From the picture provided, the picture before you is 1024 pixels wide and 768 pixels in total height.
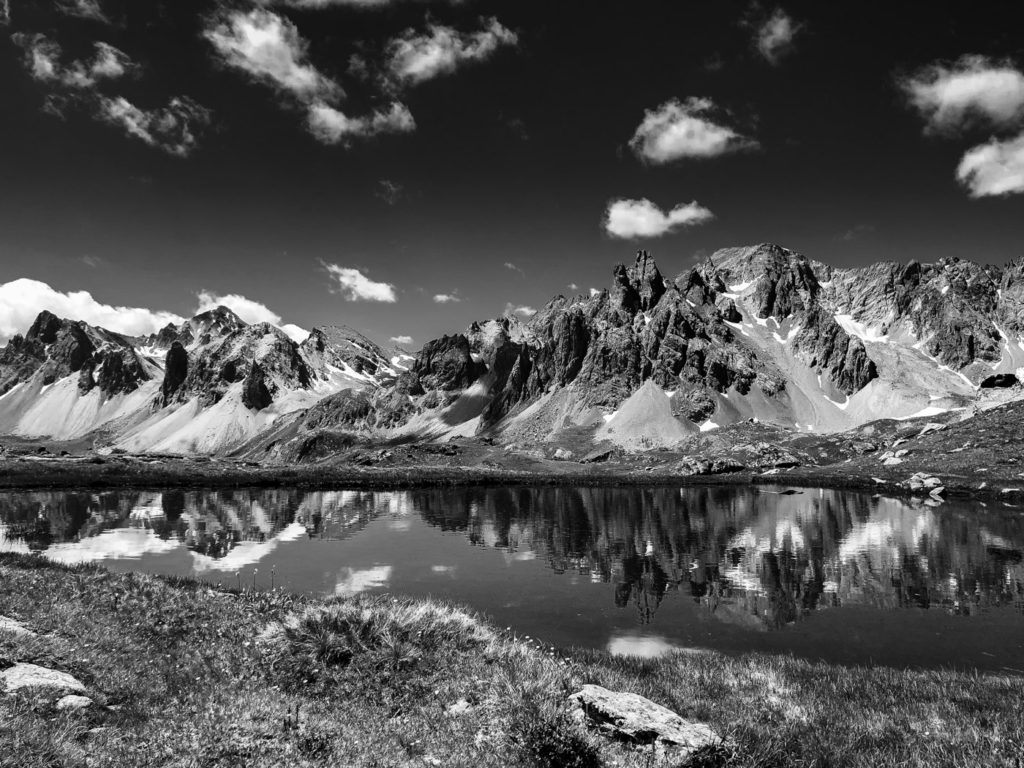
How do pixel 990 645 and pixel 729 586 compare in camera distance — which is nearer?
pixel 990 645

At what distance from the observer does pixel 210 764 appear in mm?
7785

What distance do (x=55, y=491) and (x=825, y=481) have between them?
151610 mm

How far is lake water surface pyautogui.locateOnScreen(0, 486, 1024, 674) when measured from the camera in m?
26.0

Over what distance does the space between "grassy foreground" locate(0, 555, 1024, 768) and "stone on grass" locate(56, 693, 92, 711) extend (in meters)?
0.20

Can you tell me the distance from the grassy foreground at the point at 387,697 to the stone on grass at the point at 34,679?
15.6 inches

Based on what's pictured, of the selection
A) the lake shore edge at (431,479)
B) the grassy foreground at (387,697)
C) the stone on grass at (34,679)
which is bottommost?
the lake shore edge at (431,479)

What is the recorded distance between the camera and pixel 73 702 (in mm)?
9508

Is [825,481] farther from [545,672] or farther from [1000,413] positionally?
[545,672]

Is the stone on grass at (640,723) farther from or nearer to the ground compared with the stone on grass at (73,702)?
nearer to the ground

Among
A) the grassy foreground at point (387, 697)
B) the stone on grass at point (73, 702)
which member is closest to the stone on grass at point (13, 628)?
the grassy foreground at point (387, 697)

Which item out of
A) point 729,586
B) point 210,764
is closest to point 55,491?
point 729,586

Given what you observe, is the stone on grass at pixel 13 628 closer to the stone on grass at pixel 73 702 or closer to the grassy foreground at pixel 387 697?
the grassy foreground at pixel 387 697

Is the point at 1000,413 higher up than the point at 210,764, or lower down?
higher up

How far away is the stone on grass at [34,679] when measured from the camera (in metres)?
9.55
